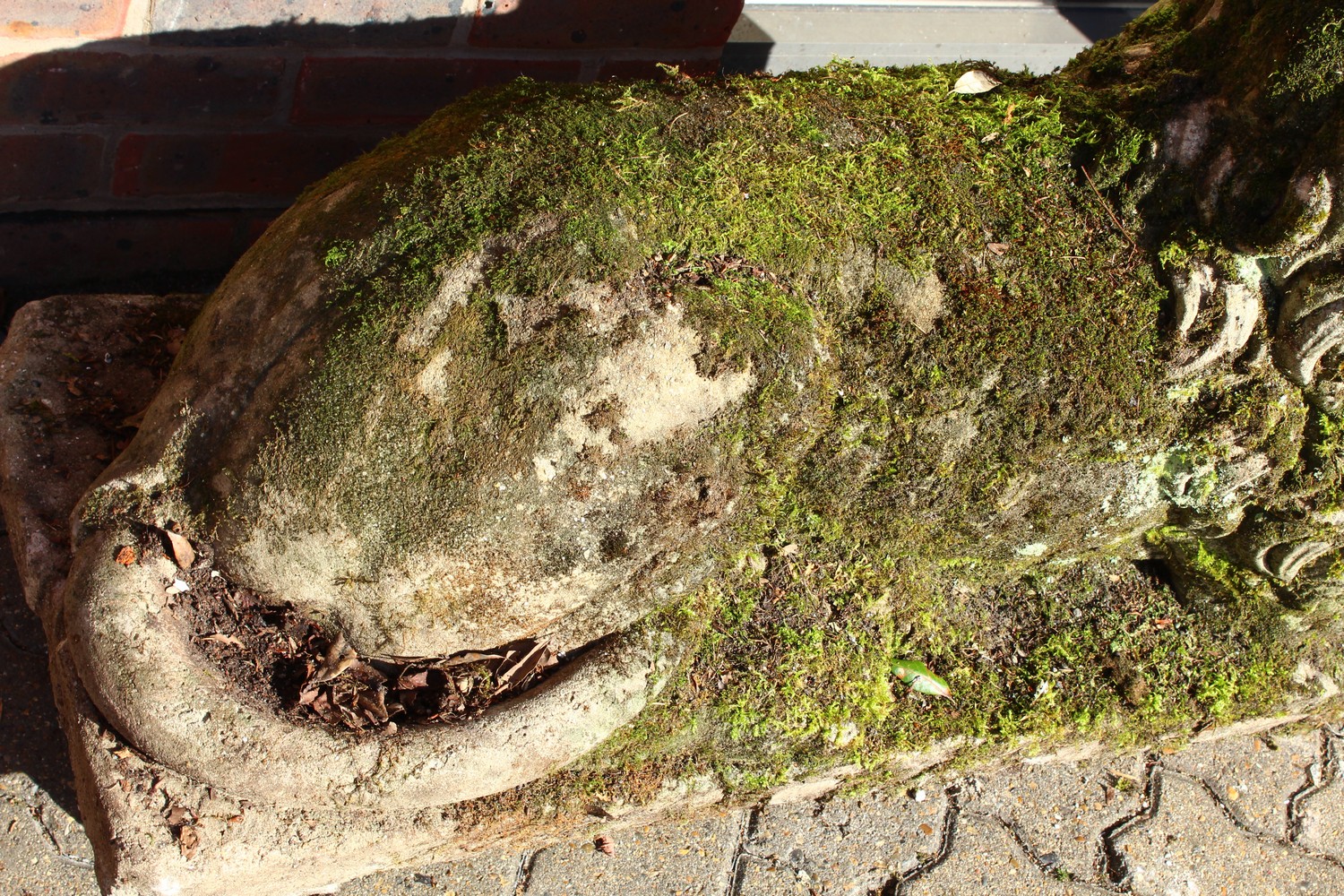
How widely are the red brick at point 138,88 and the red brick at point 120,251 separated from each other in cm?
40

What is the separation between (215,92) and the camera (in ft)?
8.02

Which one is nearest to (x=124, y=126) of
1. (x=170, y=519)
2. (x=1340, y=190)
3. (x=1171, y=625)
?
(x=170, y=519)

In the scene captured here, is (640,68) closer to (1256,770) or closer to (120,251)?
(120,251)

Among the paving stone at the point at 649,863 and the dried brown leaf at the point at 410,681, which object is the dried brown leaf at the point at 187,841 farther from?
the paving stone at the point at 649,863

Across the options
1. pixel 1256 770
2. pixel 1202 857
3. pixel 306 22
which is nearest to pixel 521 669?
pixel 306 22

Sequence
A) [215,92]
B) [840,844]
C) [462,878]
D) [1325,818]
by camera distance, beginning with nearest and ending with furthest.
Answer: [215,92], [462,878], [840,844], [1325,818]

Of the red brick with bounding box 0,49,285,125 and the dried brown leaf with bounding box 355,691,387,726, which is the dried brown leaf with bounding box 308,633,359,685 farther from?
the red brick with bounding box 0,49,285,125

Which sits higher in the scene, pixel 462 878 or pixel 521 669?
pixel 521 669

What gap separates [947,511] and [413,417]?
1.10 metres

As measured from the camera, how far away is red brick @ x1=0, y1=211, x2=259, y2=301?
2656 mm

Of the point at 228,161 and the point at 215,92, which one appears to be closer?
the point at 215,92

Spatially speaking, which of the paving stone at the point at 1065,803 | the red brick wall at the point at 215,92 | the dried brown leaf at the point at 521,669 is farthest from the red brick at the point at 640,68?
the paving stone at the point at 1065,803

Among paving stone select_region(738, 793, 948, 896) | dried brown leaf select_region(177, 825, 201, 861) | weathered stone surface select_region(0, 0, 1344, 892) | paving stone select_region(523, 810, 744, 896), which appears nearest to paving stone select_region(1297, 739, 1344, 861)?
paving stone select_region(738, 793, 948, 896)

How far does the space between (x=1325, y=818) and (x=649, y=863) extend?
231cm
